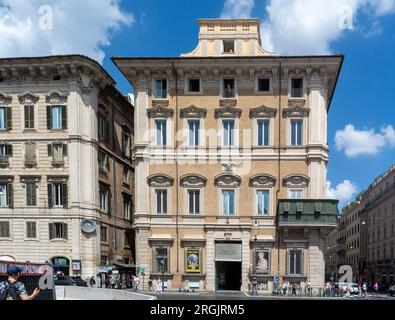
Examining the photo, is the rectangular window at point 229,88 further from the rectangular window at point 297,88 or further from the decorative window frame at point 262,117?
the rectangular window at point 297,88

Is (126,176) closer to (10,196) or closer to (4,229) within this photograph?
(10,196)

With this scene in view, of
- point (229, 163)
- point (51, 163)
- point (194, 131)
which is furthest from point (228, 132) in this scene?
point (51, 163)

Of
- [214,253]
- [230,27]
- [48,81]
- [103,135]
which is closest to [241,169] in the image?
[214,253]

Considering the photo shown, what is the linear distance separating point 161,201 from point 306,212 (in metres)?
7.73

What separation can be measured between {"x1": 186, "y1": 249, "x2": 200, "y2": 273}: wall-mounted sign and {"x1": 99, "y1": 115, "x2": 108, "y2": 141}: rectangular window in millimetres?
9006

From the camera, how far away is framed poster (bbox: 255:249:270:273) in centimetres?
2170

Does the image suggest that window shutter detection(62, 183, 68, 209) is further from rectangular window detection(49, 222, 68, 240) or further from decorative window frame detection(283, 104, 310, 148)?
decorative window frame detection(283, 104, 310, 148)

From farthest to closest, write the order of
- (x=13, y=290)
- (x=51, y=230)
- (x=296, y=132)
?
(x=51, y=230) < (x=296, y=132) < (x=13, y=290)

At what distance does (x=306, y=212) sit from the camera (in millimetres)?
20969

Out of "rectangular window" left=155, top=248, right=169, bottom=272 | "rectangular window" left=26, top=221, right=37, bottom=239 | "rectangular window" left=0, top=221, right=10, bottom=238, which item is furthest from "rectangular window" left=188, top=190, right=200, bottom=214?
"rectangular window" left=0, top=221, right=10, bottom=238
